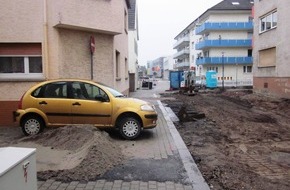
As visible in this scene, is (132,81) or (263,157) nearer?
(263,157)

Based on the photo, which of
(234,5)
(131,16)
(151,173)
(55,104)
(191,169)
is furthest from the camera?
(234,5)

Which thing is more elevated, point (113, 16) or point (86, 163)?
point (113, 16)

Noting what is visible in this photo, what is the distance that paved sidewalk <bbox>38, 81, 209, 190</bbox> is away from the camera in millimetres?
5457

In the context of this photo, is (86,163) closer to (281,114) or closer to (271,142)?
(271,142)

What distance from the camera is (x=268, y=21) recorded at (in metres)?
25.8

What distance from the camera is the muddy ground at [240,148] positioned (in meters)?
6.04

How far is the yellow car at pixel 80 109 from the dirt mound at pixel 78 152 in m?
0.51

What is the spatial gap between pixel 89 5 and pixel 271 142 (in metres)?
7.65

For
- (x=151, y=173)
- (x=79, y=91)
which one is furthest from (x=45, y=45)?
(x=151, y=173)

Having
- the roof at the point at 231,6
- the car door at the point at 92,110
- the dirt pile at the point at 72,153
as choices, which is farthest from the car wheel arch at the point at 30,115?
the roof at the point at 231,6

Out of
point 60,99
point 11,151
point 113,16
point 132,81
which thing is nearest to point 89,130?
point 60,99

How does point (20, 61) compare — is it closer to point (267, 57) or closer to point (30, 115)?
point (30, 115)

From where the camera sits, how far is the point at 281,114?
633 inches

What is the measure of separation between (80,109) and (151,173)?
375 cm
